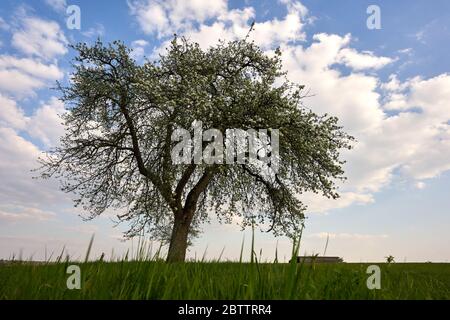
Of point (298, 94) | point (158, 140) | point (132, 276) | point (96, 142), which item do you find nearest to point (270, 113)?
point (298, 94)

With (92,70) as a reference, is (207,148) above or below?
below

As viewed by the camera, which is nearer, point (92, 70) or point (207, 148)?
point (207, 148)

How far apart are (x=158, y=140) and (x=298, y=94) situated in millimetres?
7859

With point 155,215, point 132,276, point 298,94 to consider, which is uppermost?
point 298,94

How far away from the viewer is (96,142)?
24.0 meters

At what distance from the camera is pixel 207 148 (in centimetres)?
2108
